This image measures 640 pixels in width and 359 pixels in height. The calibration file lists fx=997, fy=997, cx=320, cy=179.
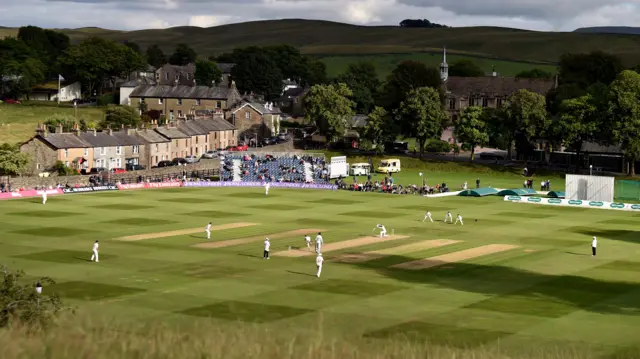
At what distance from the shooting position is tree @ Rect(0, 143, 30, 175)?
9124cm

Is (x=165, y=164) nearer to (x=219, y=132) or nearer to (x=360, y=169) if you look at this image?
(x=360, y=169)

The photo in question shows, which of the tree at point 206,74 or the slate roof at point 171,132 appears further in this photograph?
the tree at point 206,74

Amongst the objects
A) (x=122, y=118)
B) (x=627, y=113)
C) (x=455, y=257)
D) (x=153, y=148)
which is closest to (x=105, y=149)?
(x=153, y=148)

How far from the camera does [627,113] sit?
347ft

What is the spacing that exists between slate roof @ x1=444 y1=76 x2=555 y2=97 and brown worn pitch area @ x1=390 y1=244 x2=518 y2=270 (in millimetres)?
104035

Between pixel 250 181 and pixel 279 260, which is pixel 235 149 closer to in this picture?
pixel 250 181

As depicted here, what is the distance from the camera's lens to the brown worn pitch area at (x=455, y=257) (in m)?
49.0

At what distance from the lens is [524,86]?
15912 cm

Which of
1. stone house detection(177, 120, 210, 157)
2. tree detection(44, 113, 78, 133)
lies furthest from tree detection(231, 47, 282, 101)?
tree detection(44, 113, 78, 133)

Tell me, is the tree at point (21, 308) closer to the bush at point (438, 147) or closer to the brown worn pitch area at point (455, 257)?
the brown worn pitch area at point (455, 257)

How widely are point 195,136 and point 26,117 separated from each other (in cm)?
3345

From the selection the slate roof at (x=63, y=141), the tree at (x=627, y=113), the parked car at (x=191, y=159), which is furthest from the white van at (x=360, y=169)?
the slate roof at (x=63, y=141)

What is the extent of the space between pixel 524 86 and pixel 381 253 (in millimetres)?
111734

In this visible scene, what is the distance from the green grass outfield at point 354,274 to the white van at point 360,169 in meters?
31.7
